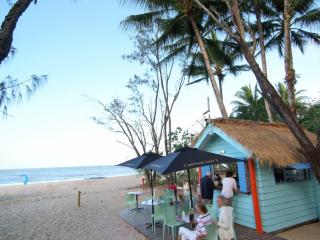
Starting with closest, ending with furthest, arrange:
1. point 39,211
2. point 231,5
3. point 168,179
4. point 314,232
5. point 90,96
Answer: point 314,232
point 231,5
point 39,211
point 168,179
point 90,96

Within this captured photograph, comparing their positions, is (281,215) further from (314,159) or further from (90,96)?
(90,96)

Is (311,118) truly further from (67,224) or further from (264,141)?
(67,224)

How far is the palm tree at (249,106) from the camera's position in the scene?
81.0 feet

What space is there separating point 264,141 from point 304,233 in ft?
8.19

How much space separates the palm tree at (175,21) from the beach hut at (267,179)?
4.43 meters

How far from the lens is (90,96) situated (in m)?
21.2

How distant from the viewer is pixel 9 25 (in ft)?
15.3

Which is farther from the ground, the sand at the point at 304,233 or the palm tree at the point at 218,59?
the palm tree at the point at 218,59

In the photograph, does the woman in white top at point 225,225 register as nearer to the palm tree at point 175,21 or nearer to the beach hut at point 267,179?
the beach hut at point 267,179

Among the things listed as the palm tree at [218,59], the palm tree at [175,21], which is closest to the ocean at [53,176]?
the palm tree at [218,59]

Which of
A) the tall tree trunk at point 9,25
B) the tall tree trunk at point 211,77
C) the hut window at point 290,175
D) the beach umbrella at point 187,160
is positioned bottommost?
the hut window at point 290,175

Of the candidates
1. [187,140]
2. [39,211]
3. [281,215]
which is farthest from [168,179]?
[281,215]

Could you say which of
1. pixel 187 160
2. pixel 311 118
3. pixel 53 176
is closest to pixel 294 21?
pixel 311 118

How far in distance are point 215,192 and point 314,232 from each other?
2.78 m
